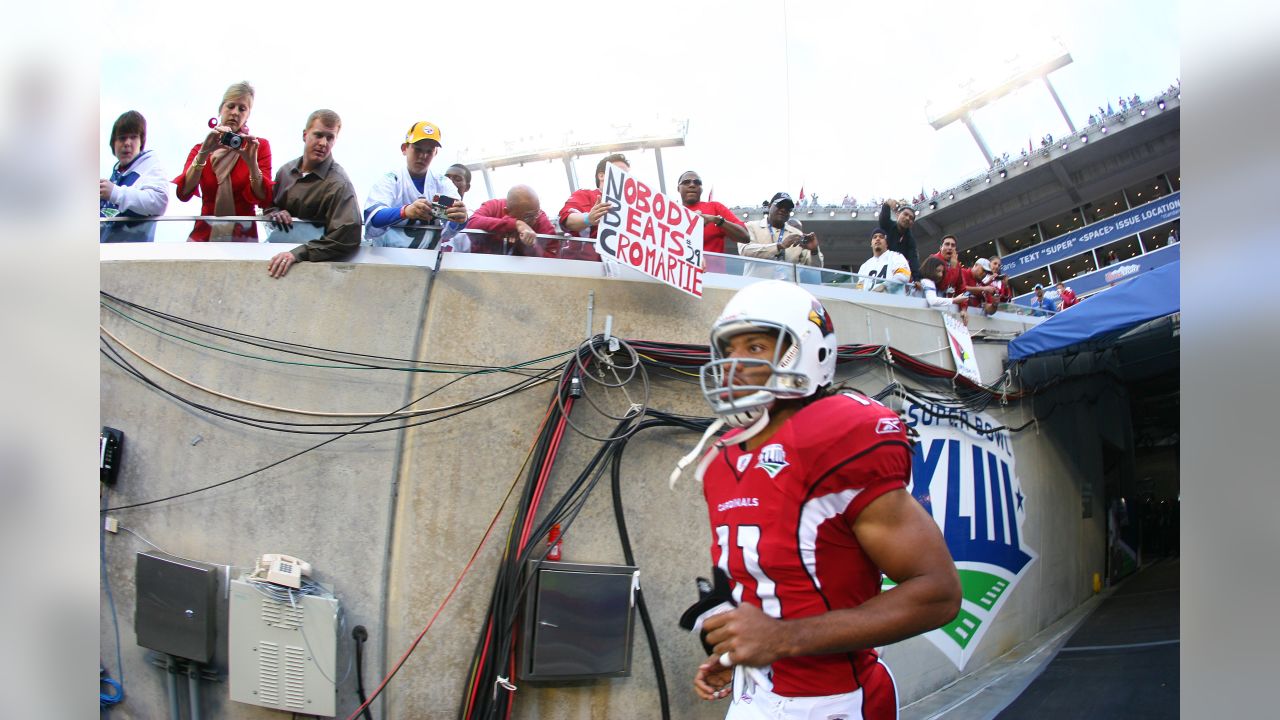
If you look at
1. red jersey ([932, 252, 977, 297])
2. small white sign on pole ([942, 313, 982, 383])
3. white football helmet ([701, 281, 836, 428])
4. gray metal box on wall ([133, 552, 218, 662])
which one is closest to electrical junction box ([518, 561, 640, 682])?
gray metal box on wall ([133, 552, 218, 662])

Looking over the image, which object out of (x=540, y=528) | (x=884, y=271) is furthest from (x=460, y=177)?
(x=884, y=271)

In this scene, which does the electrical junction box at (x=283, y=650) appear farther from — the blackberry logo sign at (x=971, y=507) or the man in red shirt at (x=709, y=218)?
the blackberry logo sign at (x=971, y=507)

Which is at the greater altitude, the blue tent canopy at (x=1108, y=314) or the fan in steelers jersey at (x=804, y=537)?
the blue tent canopy at (x=1108, y=314)

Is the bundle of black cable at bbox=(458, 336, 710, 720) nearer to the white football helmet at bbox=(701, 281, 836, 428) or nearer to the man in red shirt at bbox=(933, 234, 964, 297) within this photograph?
the white football helmet at bbox=(701, 281, 836, 428)

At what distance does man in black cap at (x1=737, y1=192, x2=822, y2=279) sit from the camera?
20.5 feet

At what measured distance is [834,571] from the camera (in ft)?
5.79

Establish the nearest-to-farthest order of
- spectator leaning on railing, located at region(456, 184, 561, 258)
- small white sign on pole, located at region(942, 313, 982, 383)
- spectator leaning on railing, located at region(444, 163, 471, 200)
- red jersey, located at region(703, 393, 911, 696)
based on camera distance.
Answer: red jersey, located at region(703, 393, 911, 696) → spectator leaning on railing, located at region(456, 184, 561, 258) → spectator leaning on railing, located at region(444, 163, 471, 200) → small white sign on pole, located at region(942, 313, 982, 383)

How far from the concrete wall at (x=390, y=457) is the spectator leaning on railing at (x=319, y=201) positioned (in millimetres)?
102

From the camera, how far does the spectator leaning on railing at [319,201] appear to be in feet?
14.8

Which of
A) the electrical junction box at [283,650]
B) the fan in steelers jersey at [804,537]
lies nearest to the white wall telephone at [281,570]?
the electrical junction box at [283,650]

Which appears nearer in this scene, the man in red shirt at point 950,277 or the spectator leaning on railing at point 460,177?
the spectator leaning on railing at point 460,177

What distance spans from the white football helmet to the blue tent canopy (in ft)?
21.4

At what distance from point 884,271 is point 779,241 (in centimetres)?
162

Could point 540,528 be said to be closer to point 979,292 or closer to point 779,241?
point 779,241
